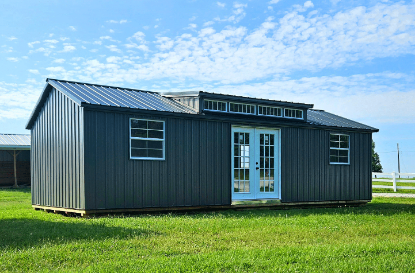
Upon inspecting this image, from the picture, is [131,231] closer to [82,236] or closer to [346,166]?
[82,236]

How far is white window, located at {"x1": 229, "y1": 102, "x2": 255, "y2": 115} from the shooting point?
579 inches

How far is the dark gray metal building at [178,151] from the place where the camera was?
11828mm

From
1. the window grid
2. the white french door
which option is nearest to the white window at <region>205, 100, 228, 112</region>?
the white french door

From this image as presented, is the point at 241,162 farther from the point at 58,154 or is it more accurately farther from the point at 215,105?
the point at 58,154

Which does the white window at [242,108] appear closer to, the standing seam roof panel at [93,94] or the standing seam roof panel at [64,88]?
the standing seam roof panel at [93,94]

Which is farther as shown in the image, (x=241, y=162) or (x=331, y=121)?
(x=331, y=121)

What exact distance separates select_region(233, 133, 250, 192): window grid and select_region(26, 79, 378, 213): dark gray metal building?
0.10 feet

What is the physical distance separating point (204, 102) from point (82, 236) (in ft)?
22.2

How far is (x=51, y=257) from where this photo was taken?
668 centimetres

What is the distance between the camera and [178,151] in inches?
512

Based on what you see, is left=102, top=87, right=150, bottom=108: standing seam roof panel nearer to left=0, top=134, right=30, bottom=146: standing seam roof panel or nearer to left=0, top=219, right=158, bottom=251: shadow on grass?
left=0, top=219, right=158, bottom=251: shadow on grass

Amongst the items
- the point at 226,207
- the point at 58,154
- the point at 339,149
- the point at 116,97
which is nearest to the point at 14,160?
the point at 58,154

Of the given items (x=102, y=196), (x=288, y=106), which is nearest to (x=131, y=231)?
(x=102, y=196)

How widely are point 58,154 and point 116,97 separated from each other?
7.55 feet
